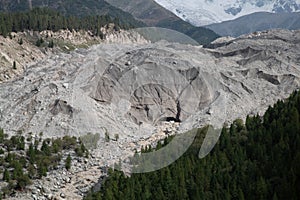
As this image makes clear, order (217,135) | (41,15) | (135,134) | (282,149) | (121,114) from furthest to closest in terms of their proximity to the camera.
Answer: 1. (41,15)
2. (121,114)
3. (135,134)
4. (217,135)
5. (282,149)

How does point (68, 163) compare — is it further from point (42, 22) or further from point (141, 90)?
point (42, 22)

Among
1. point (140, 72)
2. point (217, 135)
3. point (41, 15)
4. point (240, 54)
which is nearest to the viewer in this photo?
point (217, 135)

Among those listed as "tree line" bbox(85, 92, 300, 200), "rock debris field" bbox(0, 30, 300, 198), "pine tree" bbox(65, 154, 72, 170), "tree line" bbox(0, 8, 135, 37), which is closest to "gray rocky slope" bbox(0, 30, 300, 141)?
"rock debris field" bbox(0, 30, 300, 198)

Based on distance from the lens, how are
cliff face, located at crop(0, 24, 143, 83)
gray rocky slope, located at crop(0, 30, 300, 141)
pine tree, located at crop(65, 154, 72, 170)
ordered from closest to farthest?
pine tree, located at crop(65, 154, 72, 170), gray rocky slope, located at crop(0, 30, 300, 141), cliff face, located at crop(0, 24, 143, 83)

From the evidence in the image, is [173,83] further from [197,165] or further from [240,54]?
[197,165]

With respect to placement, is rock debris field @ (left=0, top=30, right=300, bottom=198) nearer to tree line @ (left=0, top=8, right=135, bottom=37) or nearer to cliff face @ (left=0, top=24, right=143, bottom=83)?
cliff face @ (left=0, top=24, right=143, bottom=83)

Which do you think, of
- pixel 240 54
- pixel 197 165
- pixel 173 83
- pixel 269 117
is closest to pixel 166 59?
pixel 173 83

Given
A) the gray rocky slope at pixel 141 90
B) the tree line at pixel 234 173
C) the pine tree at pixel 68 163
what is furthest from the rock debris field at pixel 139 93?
the tree line at pixel 234 173
